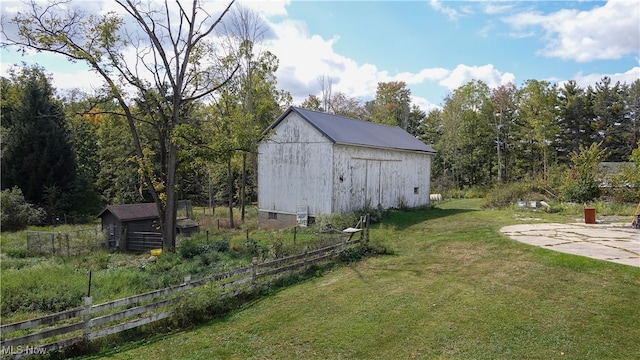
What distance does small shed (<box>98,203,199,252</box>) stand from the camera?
20.3 m

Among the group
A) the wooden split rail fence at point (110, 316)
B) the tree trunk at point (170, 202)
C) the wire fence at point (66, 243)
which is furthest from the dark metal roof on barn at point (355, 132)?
the wire fence at point (66, 243)

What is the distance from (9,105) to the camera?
114 ft

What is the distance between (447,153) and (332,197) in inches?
1217

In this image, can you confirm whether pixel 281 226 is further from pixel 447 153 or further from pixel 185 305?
pixel 447 153

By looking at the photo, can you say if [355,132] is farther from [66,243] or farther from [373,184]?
[66,243]

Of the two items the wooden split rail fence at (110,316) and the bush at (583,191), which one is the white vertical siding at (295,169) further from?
the bush at (583,191)

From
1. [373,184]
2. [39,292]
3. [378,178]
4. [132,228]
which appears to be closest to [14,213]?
[132,228]

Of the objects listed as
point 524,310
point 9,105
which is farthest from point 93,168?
point 524,310

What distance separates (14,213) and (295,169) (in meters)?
19.4

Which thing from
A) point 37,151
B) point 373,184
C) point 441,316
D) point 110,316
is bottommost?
point 441,316

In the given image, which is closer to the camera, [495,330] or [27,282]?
[495,330]

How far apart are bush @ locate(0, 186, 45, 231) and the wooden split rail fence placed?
2197 centimetres

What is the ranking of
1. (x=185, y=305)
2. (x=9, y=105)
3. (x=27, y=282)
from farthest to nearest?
1. (x=9, y=105)
2. (x=27, y=282)
3. (x=185, y=305)

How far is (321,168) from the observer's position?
19.3m
